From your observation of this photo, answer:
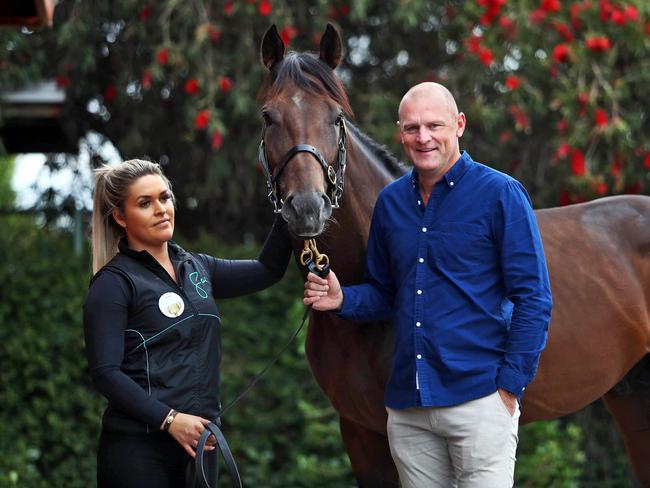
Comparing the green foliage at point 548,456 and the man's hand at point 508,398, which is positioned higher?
the man's hand at point 508,398

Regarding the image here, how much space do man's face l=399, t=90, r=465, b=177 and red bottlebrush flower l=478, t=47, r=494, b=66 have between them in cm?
314

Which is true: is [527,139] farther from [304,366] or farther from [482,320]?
[482,320]

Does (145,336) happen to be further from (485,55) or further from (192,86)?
(485,55)

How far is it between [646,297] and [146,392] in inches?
90.6

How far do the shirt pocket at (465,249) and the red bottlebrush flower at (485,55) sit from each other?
10.9 ft

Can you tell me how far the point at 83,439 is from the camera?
5953 mm

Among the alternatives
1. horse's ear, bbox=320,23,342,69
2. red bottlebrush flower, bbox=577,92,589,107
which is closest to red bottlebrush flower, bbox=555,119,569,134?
red bottlebrush flower, bbox=577,92,589,107

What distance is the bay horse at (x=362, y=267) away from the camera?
300cm

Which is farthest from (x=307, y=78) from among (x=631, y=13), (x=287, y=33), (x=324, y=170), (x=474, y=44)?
(x=631, y=13)

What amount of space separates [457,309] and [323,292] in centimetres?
47

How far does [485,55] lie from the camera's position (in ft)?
19.2

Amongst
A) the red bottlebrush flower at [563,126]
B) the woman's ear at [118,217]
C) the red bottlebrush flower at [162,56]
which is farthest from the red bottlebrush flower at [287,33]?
the woman's ear at [118,217]

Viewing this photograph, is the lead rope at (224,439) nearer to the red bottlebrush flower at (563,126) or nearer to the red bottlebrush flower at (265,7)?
the red bottlebrush flower at (265,7)

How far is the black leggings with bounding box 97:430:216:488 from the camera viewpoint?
2.83m
